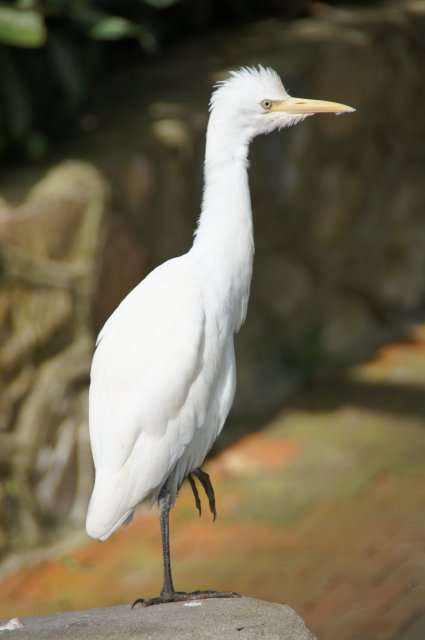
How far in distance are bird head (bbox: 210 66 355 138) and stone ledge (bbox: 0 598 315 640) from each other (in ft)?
3.89

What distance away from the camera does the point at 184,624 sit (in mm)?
2525

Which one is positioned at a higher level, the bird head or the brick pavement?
the bird head

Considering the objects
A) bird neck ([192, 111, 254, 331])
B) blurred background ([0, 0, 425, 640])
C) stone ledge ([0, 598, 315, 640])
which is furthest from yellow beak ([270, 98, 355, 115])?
blurred background ([0, 0, 425, 640])

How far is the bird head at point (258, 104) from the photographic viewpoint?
2.88 metres

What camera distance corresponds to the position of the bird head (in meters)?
2.88

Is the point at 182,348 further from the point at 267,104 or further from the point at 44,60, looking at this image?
the point at 44,60

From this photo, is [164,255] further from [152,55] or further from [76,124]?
[152,55]

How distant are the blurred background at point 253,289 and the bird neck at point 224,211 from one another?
1.22m

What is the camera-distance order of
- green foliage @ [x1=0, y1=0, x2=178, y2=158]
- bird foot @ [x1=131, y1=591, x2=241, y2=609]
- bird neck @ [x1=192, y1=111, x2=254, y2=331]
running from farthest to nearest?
green foliage @ [x1=0, y1=0, x2=178, y2=158]
bird neck @ [x1=192, y1=111, x2=254, y2=331]
bird foot @ [x1=131, y1=591, x2=241, y2=609]

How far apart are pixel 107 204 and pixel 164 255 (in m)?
0.42

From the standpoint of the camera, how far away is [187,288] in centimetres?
Result: 285

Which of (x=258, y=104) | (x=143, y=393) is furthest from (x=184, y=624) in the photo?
(x=258, y=104)

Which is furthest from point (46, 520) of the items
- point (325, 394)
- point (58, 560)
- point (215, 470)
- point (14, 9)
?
point (14, 9)

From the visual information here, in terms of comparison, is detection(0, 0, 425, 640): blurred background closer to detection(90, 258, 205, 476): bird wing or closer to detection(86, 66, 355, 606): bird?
detection(86, 66, 355, 606): bird
